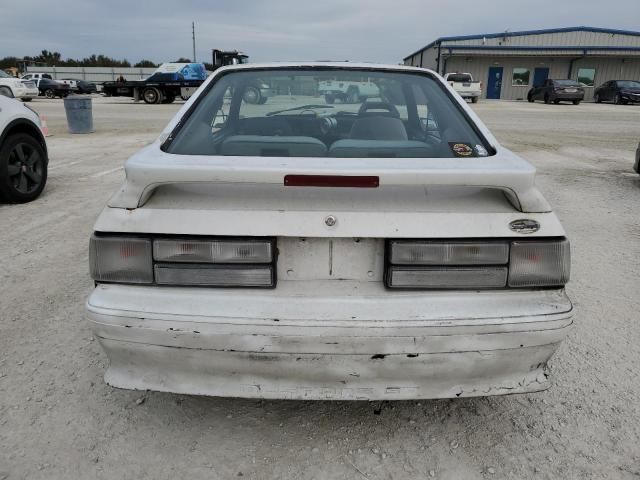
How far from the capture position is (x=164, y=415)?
7.73ft

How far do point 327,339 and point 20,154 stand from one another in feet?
18.0

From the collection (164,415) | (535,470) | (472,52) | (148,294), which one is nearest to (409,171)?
(148,294)

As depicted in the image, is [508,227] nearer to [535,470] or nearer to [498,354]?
[498,354]

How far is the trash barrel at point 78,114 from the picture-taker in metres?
13.3

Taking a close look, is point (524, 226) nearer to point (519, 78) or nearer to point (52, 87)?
point (52, 87)

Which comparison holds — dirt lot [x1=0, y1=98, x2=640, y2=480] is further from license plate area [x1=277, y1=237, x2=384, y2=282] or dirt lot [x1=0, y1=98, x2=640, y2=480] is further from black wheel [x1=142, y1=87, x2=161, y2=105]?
black wheel [x1=142, y1=87, x2=161, y2=105]

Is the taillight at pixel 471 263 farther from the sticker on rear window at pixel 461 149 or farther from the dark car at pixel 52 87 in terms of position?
the dark car at pixel 52 87

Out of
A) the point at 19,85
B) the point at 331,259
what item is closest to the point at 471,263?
the point at 331,259

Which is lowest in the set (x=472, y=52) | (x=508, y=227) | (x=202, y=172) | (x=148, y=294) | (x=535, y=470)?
(x=535, y=470)

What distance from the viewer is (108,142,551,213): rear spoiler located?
1824 mm

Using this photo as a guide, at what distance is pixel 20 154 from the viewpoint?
19.4ft

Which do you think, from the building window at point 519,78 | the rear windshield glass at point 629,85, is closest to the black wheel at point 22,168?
the rear windshield glass at point 629,85

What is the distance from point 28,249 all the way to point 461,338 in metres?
4.02

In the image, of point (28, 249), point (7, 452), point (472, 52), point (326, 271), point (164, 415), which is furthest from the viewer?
point (472, 52)
